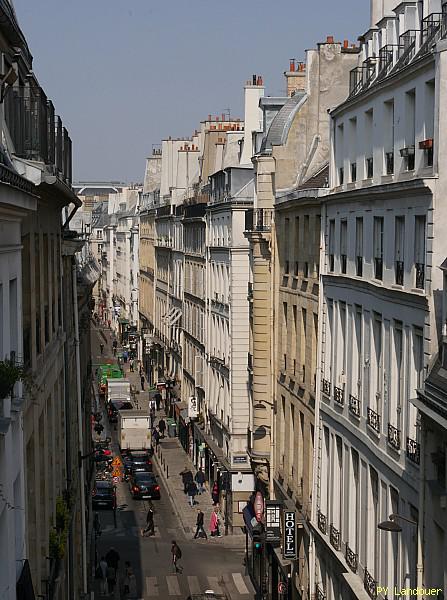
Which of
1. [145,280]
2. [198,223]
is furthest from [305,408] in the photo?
[145,280]

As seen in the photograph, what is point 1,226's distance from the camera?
14094mm

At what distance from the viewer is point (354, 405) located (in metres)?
28.4

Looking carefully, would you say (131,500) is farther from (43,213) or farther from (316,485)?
(43,213)

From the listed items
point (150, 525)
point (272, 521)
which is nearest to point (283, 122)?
point (272, 521)

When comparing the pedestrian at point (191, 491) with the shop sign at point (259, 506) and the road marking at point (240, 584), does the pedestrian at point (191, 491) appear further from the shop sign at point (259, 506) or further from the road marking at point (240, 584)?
the shop sign at point (259, 506)

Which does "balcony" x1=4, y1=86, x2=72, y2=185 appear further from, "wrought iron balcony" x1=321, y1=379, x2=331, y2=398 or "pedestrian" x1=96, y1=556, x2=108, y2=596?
"pedestrian" x1=96, y1=556, x2=108, y2=596

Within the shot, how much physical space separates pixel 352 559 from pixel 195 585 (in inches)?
591

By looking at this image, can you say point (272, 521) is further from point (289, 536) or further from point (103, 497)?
point (103, 497)

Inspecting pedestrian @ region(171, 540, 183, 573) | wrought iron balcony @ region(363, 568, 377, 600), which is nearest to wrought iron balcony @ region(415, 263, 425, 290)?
wrought iron balcony @ region(363, 568, 377, 600)

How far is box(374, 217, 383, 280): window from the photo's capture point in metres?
26.1

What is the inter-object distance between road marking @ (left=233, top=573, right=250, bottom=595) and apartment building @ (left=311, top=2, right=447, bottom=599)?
8.97 metres

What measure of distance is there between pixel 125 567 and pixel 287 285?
41.1 feet

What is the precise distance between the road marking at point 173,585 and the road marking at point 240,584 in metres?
2.13

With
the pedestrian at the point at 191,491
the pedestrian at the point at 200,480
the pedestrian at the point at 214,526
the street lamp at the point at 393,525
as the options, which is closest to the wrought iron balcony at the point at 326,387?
the street lamp at the point at 393,525
